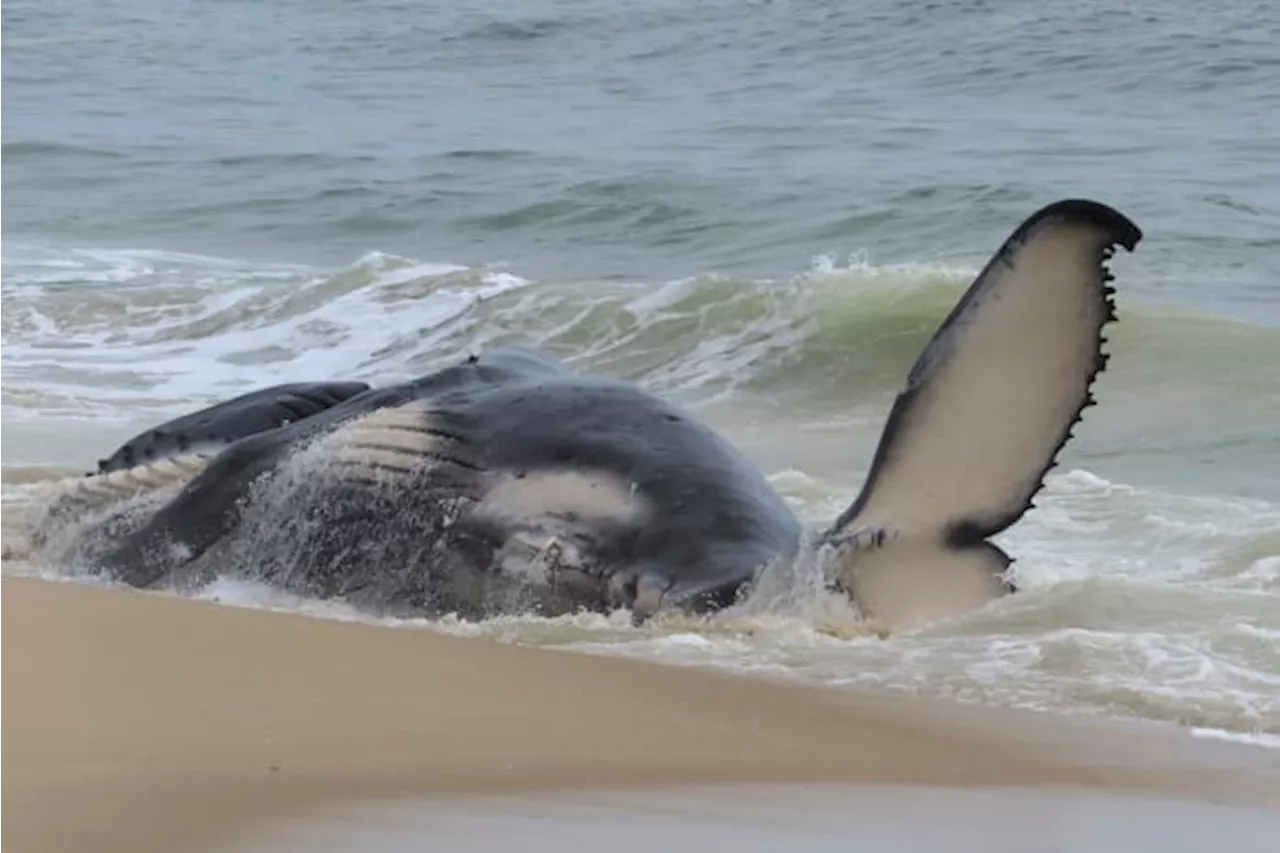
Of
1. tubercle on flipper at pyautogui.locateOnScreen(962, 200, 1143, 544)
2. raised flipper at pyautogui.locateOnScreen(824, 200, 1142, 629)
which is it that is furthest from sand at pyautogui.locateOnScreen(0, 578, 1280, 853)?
tubercle on flipper at pyautogui.locateOnScreen(962, 200, 1143, 544)

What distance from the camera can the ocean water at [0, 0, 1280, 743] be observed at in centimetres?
600

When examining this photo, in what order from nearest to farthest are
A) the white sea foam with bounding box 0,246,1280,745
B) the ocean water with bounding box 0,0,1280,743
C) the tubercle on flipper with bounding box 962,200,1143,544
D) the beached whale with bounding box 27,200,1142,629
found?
the tubercle on flipper with bounding box 962,200,1143,544 < the beached whale with bounding box 27,200,1142,629 < the white sea foam with bounding box 0,246,1280,745 < the ocean water with bounding box 0,0,1280,743

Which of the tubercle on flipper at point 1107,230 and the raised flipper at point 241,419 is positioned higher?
the tubercle on flipper at point 1107,230

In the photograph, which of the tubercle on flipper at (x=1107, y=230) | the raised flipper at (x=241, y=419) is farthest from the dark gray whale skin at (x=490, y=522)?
the tubercle on flipper at (x=1107, y=230)

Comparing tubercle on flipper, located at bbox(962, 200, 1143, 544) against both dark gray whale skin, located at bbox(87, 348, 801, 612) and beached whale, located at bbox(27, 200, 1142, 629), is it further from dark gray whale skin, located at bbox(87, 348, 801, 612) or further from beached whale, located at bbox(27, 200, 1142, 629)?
dark gray whale skin, located at bbox(87, 348, 801, 612)

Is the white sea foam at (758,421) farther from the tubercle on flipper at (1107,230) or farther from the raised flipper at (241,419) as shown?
the tubercle on flipper at (1107,230)

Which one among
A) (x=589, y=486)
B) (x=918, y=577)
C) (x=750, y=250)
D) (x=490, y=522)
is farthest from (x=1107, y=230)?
(x=750, y=250)

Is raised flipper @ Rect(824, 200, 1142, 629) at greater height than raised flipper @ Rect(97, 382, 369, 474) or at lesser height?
greater

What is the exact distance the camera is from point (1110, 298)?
16.3 feet

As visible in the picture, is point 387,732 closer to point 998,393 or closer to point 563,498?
point 563,498

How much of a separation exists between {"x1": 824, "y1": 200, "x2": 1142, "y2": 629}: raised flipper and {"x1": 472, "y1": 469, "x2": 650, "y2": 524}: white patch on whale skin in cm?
63

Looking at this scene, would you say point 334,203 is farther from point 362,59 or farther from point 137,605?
point 137,605

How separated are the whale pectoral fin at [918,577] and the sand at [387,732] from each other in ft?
0.98

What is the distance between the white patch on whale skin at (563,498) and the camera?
18.0 ft
